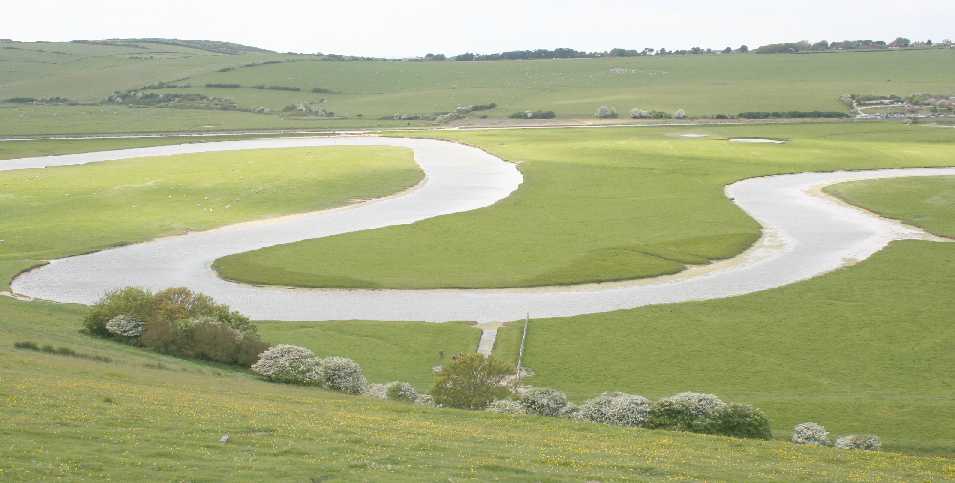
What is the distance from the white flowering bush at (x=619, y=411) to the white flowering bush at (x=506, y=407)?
5.63ft

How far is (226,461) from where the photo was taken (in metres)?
17.4

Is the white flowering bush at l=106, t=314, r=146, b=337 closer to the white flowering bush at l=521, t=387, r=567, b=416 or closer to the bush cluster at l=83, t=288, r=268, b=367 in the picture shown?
the bush cluster at l=83, t=288, r=268, b=367

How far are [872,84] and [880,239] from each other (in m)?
122

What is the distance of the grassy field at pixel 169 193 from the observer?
207ft

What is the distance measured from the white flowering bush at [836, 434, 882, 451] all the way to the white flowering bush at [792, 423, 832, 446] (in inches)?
18.7

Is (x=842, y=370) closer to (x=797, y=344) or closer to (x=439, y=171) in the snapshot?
(x=797, y=344)

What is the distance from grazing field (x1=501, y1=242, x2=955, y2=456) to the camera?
29938 mm

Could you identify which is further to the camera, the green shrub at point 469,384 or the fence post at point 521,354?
the fence post at point 521,354

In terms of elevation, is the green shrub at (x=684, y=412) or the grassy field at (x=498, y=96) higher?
the grassy field at (x=498, y=96)

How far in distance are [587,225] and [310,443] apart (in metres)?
48.4

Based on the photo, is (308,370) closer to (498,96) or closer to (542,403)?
(542,403)

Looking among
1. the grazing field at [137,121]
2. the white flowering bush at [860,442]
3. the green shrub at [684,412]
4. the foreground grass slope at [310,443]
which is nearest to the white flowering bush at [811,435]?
the white flowering bush at [860,442]

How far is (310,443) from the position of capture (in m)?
19.5

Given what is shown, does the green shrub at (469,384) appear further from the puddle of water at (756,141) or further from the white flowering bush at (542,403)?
the puddle of water at (756,141)
